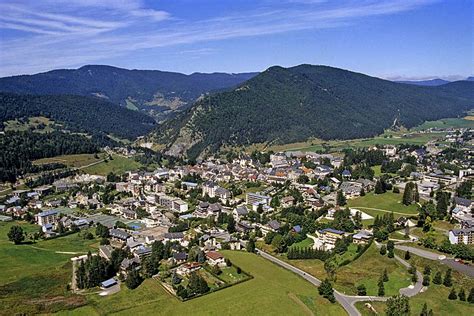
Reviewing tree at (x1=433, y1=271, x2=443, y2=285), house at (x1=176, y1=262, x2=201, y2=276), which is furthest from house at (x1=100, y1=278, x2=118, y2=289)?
tree at (x1=433, y1=271, x2=443, y2=285)

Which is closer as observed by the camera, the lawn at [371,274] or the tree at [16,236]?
the lawn at [371,274]

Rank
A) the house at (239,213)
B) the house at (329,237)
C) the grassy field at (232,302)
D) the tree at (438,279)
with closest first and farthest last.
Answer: the grassy field at (232,302)
the tree at (438,279)
the house at (329,237)
the house at (239,213)

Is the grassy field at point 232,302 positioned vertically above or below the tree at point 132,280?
below

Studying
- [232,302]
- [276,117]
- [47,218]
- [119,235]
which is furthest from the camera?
[276,117]

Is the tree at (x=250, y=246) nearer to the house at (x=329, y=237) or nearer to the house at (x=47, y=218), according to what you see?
the house at (x=329, y=237)

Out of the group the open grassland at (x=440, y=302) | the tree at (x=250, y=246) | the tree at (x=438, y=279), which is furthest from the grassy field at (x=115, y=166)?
the open grassland at (x=440, y=302)

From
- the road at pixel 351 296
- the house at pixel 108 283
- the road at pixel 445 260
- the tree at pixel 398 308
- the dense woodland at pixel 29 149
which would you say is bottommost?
the road at pixel 351 296

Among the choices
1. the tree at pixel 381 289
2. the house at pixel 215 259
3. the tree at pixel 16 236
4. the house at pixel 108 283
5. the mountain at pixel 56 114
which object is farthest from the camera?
the mountain at pixel 56 114

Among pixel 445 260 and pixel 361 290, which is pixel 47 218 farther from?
pixel 445 260

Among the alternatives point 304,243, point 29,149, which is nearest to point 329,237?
point 304,243
